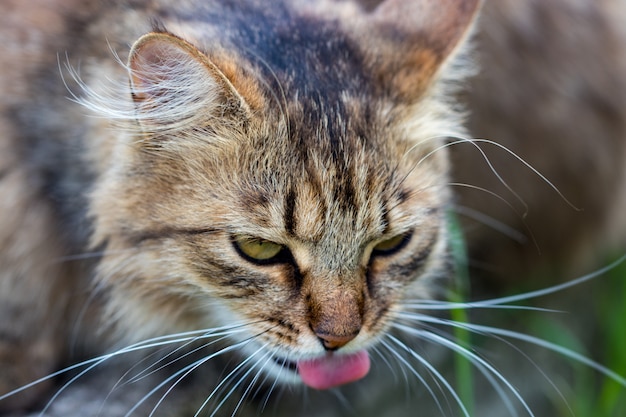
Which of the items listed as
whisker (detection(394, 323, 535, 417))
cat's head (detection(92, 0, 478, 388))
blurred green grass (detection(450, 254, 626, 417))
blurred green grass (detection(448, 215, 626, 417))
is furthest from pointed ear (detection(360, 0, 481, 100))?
blurred green grass (detection(450, 254, 626, 417))

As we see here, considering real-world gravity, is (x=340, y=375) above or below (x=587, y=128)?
below

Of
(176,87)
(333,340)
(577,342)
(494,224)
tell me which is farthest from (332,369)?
(577,342)

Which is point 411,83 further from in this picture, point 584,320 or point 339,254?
point 584,320

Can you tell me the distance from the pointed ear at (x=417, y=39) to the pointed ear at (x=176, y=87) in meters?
0.42

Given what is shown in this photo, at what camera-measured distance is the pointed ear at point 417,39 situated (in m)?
1.78

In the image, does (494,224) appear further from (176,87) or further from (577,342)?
(176,87)

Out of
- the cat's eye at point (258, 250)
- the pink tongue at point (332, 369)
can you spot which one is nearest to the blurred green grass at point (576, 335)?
the pink tongue at point (332, 369)

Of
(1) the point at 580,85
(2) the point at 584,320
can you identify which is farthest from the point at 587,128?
(2) the point at 584,320

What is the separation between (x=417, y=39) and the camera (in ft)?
6.04

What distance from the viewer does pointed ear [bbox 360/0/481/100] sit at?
5.85 ft

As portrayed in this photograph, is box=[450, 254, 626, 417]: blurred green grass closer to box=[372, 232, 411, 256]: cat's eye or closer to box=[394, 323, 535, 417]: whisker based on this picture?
box=[394, 323, 535, 417]: whisker

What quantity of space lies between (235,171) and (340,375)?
0.60m

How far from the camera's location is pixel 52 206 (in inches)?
77.8

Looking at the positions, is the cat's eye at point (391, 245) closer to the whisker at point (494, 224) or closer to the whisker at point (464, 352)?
the whisker at point (464, 352)
